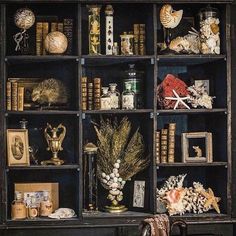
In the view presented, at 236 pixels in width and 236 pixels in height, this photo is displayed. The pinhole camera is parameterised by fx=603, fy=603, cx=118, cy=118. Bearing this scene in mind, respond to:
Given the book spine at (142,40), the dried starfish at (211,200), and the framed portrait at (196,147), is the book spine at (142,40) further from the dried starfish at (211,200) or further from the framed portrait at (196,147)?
the dried starfish at (211,200)

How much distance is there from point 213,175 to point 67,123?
46.1 inches

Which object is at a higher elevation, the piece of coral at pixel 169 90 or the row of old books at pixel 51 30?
the row of old books at pixel 51 30

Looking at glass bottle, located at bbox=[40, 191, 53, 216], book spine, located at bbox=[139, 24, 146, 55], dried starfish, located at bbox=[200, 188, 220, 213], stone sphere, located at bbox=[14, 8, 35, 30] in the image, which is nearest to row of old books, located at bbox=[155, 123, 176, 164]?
dried starfish, located at bbox=[200, 188, 220, 213]

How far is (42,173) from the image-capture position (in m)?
4.50

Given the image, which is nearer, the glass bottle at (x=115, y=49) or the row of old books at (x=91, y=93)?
the row of old books at (x=91, y=93)

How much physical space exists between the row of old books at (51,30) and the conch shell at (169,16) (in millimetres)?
669

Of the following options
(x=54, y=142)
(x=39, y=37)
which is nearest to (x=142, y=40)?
(x=39, y=37)

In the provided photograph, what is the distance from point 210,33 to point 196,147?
2.75ft

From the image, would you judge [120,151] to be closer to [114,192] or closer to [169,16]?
[114,192]

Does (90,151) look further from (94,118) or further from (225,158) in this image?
(225,158)

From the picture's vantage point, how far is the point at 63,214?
167 inches

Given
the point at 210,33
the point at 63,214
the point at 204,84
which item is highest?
the point at 210,33

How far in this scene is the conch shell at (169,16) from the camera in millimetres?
4305

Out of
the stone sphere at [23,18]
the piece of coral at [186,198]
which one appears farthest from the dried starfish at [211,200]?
the stone sphere at [23,18]
